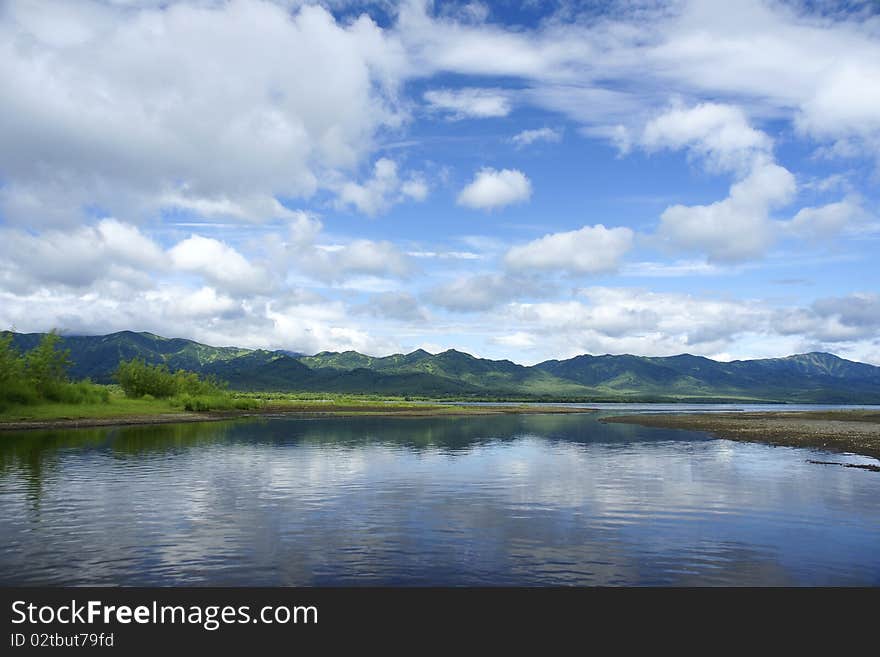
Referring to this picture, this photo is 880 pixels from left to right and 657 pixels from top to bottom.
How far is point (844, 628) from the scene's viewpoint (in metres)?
21.3

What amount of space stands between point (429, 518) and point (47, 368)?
119796 millimetres

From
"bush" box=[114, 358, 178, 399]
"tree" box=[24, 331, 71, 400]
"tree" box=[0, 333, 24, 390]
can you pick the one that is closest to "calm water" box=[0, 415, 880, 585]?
"tree" box=[0, 333, 24, 390]

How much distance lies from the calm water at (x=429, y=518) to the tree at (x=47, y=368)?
57.6 meters

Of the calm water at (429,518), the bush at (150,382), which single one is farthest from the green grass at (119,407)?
the calm water at (429,518)

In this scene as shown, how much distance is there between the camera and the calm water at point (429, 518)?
91.2 ft

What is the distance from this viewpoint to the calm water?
2780 centimetres

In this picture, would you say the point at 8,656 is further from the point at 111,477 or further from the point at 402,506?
the point at 111,477

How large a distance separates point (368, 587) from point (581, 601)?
Answer: 8798 millimetres

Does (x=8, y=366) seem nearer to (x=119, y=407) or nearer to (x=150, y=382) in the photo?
(x=119, y=407)

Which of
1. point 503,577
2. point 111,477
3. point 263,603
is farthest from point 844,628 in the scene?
point 111,477

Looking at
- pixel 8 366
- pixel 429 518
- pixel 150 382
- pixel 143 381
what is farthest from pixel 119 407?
pixel 429 518

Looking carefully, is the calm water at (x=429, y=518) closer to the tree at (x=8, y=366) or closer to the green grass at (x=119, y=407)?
the green grass at (x=119, y=407)

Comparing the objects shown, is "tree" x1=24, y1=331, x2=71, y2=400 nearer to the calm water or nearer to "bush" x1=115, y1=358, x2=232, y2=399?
"bush" x1=115, y1=358, x2=232, y2=399

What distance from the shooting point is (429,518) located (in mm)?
39344
